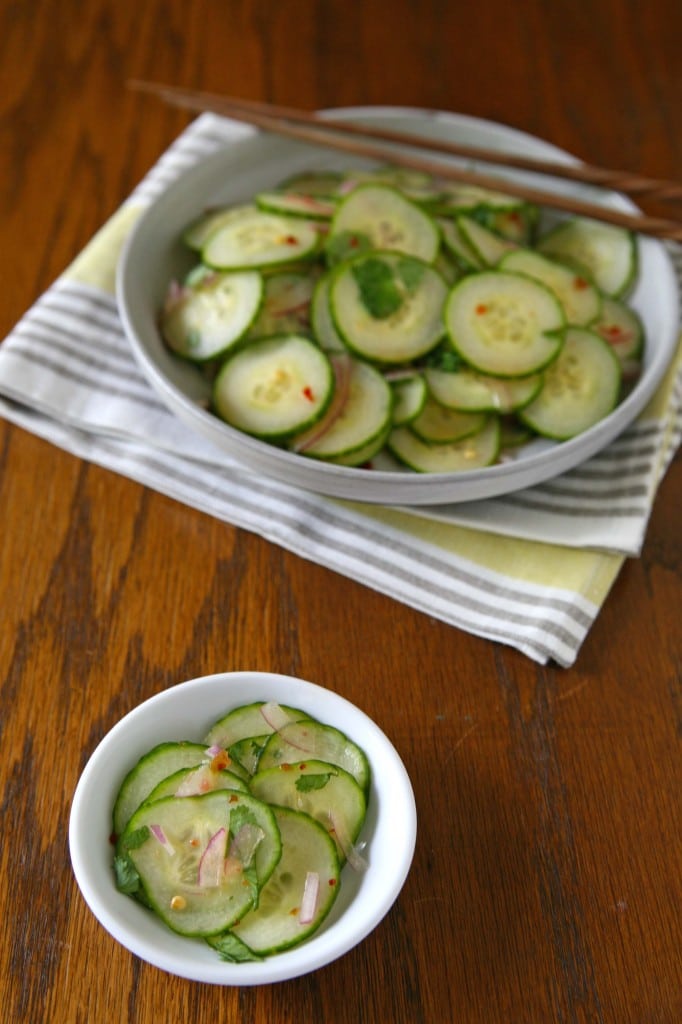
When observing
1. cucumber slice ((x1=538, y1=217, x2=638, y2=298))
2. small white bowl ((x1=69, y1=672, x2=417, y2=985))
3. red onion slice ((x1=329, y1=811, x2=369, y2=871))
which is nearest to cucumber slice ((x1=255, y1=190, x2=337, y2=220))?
cucumber slice ((x1=538, y1=217, x2=638, y2=298))

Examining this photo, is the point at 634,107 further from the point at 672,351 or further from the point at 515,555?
the point at 515,555

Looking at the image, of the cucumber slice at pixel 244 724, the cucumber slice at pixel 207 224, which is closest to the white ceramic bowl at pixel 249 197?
the cucumber slice at pixel 207 224

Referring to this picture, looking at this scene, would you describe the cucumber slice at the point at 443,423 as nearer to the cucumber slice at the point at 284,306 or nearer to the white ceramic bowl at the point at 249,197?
the white ceramic bowl at the point at 249,197

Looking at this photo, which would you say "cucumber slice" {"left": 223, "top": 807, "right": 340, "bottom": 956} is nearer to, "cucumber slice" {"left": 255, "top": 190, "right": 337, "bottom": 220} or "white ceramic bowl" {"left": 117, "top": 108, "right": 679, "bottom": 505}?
"white ceramic bowl" {"left": 117, "top": 108, "right": 679, "bottom": 505}

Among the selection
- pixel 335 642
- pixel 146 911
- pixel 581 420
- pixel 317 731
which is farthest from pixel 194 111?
pixel 146 911

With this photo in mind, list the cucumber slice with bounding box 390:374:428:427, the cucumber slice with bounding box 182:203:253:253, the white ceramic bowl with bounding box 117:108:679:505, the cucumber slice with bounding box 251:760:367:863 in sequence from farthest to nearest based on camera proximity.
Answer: the cucumber slice with bounding box 182:203:253:253
the cucumber slice with bounding box 390:374:428:427
the white ceramic bowl with bounding box 117:108:679:505
the cucumber slice with bounding box 251:760:367:863

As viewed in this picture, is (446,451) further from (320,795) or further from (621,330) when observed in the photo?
(320,795)
